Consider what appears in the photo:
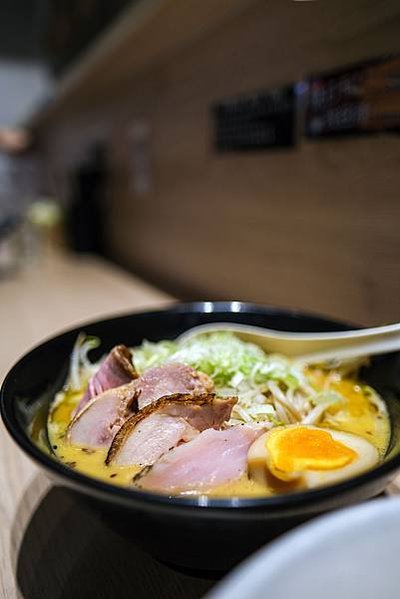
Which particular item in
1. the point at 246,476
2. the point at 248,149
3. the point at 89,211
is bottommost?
the point at 246,476

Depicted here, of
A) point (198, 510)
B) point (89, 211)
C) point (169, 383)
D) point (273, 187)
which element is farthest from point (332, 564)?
point (89, 211)

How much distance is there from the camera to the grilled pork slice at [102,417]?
0.56 meters

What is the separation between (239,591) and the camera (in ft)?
0.76

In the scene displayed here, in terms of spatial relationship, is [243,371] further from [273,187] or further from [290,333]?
[273,187]

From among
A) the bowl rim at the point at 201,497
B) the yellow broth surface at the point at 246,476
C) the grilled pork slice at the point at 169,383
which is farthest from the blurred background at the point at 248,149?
the bowl rim at the point at 201,497

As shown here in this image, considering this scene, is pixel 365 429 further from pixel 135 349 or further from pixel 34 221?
pixel 34 221

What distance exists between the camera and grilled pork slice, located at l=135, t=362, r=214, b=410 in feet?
1.95

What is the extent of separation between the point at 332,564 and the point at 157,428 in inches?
11.2

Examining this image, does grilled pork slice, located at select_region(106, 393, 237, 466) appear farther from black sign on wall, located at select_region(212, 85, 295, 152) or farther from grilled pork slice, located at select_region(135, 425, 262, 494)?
black sign on wall, located at select_region(212, 85, 295, 152)

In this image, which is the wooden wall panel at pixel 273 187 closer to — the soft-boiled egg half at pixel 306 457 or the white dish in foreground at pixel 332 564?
the soft-boiled egg half at pixel 306 457

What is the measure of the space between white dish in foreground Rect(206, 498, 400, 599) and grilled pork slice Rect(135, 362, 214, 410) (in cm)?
33

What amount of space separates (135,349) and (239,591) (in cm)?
58

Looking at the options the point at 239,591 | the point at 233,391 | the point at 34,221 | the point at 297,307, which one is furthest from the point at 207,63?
the point at 34,221

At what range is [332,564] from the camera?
0.83ft
